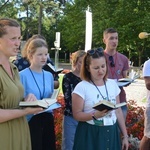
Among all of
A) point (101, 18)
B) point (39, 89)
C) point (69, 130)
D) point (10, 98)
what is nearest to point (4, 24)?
point (10, 98)

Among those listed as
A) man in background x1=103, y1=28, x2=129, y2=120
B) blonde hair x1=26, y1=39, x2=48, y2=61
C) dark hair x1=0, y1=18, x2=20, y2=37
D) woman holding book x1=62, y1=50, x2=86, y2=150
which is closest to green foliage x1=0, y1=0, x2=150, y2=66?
man in background x1=103, y1=28, x2=129, y2=120

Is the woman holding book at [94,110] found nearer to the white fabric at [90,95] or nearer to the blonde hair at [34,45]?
the white fabric at [90,95]

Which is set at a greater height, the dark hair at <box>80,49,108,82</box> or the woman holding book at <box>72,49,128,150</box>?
the dark hair at <box>80,49,108,82</box>

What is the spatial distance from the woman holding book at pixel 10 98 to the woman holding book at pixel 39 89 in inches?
32.0

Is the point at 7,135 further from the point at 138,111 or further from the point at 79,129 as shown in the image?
the point at 138,111

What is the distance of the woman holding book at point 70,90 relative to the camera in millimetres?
3820

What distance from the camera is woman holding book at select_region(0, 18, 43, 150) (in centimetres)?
229

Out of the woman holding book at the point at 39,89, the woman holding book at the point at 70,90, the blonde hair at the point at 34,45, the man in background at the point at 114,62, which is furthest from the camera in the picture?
the man in background at the point at 114,62

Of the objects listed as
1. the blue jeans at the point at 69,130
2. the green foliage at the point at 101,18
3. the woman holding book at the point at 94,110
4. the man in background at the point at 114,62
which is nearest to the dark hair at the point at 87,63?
the woman holding book at the point at 94,110

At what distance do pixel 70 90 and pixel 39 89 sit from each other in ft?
1.98

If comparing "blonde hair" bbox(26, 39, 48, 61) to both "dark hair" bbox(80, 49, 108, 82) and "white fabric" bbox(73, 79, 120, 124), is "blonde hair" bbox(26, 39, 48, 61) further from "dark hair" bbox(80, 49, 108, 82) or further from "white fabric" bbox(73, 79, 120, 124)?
"white fabric" bbox(73, 79, 120, 124)

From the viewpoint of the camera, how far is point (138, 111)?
236 inches

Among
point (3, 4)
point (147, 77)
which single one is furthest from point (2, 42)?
point (3, 4)

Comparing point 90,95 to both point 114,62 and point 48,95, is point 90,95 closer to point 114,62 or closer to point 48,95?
point 48,95
